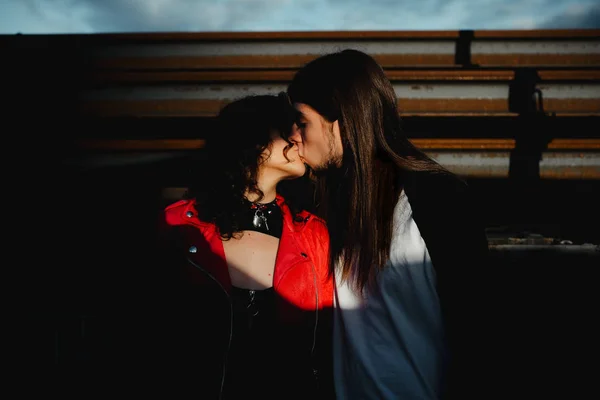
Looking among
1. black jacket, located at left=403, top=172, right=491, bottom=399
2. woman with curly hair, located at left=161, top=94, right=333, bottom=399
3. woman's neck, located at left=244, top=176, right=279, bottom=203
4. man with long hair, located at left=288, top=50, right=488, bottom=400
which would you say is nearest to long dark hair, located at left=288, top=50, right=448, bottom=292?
man with long hair, located at left=288, top=50, right=488, bottom=400

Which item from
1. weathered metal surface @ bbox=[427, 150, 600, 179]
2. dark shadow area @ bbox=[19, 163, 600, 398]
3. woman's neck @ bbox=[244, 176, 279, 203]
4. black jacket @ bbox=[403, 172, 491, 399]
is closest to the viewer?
black jacket @ bbox=[403, 172, 491, 399]

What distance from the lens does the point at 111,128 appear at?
208cm

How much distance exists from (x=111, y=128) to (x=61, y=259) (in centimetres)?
81

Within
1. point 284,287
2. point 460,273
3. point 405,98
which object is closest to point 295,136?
point 405,98

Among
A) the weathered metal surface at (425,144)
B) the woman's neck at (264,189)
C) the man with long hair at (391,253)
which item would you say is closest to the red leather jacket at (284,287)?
the man with long hair at (391,253)

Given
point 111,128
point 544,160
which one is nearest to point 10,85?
point 111,128

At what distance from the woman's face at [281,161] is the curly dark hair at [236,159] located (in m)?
0.03

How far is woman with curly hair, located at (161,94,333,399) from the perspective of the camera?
5.75 feet

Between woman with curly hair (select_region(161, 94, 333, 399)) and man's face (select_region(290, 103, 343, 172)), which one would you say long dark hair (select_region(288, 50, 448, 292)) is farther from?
woman with curly hair (select_region(161, 94, 333, 399))

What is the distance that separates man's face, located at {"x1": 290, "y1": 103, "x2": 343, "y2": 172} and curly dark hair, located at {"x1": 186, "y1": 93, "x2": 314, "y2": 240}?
5.3 inches

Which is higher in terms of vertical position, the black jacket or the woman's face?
the woman's face

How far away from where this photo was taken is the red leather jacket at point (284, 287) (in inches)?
69.7

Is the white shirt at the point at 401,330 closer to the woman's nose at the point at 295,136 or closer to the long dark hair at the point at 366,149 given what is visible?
the long dark hair at the point at 366,149

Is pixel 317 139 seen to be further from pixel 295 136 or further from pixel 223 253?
pixel 223 253
